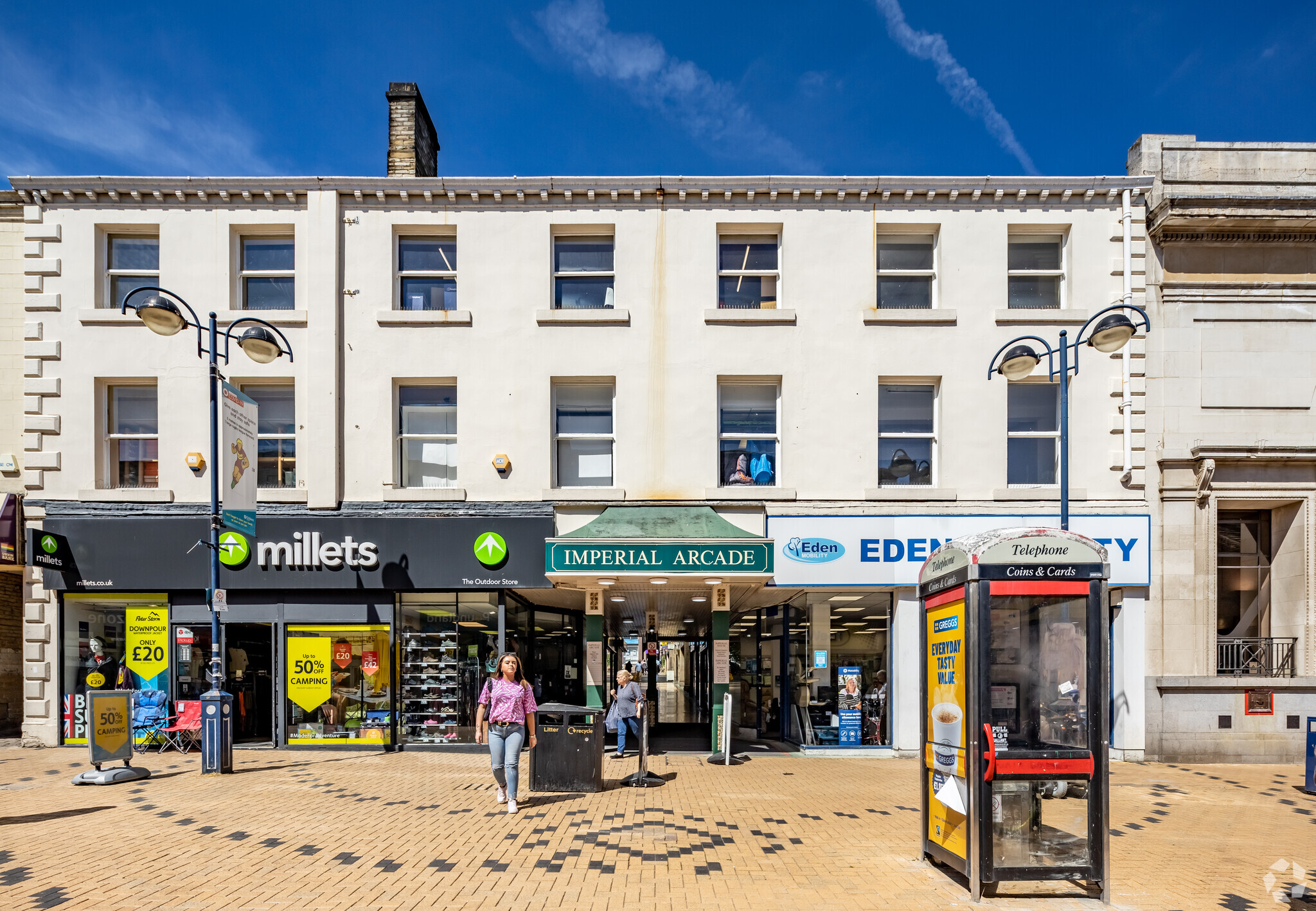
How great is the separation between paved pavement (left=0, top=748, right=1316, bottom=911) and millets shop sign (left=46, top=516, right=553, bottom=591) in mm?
3096

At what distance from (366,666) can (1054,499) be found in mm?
12662

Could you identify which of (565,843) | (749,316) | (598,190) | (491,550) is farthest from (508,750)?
(598,190)

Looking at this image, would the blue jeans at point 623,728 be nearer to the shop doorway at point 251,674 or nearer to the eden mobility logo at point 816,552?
the eden mobility logo at point 816,552

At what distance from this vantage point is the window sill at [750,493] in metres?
13.7

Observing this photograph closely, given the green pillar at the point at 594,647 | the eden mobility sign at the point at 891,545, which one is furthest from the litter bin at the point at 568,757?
the eden mobility sign at the point at 891,545

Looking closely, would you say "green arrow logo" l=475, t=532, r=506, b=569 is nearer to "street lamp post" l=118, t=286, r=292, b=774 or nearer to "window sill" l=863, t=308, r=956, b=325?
"street lamp post" l=118, t=286, r=292, b=774

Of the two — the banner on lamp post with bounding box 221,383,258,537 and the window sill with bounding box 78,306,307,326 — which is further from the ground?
the window sill with bounding box 78,306,307,326

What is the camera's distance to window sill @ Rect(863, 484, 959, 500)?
1369cm

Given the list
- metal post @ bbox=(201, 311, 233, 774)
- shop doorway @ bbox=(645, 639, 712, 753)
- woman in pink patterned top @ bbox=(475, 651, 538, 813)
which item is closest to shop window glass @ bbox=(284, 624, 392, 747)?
metal post @ bbox=(201, 311, 233, 774)

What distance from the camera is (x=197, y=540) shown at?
13.6 m

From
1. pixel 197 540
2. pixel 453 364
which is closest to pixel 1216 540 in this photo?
pixel 453 364

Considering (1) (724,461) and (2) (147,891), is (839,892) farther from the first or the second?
(1) (724,461)

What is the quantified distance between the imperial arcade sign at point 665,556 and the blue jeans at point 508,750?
3.59 m

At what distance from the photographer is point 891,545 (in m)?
13.5
